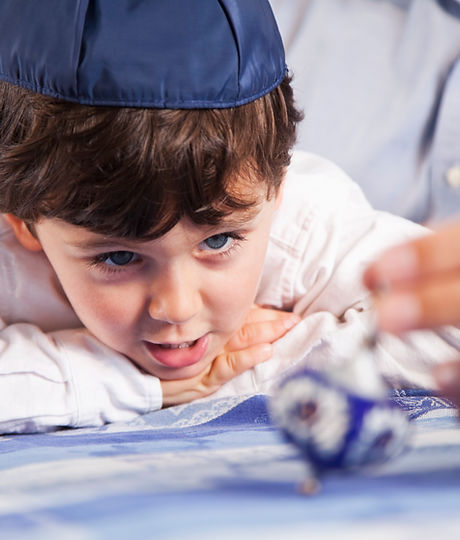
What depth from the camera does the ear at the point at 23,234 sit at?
1.04 m

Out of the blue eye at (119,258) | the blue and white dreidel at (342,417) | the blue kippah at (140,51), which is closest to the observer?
the blue and white dreidel at (342,417)

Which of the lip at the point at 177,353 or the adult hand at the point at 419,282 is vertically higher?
the adult hand at the point at 419,282

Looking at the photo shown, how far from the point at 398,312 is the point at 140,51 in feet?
1.38

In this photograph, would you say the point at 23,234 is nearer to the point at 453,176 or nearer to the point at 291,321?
the point at 291,321

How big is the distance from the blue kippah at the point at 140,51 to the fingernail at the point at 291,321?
38 centimetres

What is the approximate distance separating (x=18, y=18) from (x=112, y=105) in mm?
154

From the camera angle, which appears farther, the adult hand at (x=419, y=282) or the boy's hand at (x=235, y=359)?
the boy's hand at (x=235, y=359)

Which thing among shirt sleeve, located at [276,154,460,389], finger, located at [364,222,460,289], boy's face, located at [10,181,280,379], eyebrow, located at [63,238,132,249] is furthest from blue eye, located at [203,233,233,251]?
finger, located at [364,222,460,289]

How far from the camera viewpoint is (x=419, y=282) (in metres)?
0.49

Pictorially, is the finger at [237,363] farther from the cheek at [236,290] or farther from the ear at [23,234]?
the ear at [23,234]

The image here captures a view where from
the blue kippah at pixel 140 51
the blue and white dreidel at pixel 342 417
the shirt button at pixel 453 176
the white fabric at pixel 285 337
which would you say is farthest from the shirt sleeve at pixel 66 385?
the shirt button at pixel 453 176

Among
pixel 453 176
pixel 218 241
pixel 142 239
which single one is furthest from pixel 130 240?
pixel 453 176

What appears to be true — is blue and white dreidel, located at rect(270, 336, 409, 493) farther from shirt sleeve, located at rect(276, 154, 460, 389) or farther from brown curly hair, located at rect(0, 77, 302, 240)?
shirt sleeve, located at rect(276, 154, 460, 389)

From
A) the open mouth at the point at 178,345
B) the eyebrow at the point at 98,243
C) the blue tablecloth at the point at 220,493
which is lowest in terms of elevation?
the open mouth at the point at 178,345
